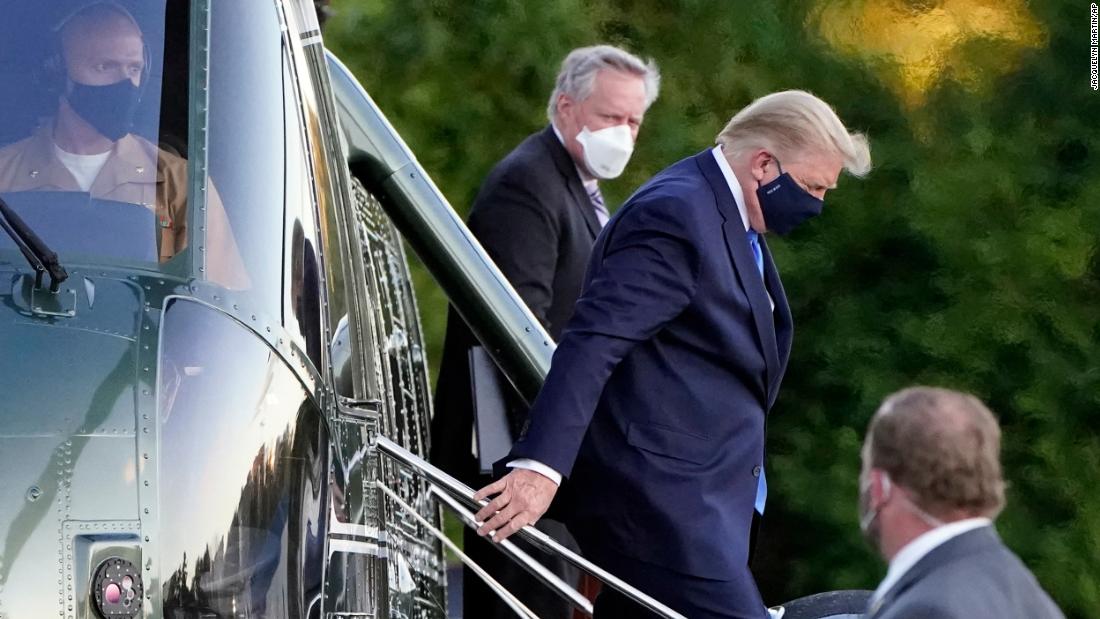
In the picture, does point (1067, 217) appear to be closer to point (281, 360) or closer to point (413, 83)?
point (413, 83)

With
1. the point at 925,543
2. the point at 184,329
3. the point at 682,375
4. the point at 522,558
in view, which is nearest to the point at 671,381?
the point at 682,375

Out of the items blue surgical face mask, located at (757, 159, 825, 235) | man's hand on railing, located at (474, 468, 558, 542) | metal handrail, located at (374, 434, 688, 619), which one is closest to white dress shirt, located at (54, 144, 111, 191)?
metal handrail, located at (374, 434, 688, 619)

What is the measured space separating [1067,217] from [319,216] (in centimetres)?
430

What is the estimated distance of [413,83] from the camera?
8758 millimetres

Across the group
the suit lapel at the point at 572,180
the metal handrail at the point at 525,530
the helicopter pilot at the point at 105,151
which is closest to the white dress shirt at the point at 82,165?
the helicopter pilot at the point at 105,151

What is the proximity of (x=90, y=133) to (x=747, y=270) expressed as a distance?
4.78 ft

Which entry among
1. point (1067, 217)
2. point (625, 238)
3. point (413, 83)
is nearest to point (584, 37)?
point (413, 83)

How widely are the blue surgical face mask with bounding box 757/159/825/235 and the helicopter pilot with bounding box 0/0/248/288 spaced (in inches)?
51.4

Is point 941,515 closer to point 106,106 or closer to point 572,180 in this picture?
point 106,106

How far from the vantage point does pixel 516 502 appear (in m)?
3.93

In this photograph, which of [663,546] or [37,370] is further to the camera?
[663,546]

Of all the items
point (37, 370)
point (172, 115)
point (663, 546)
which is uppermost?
point (172, 115)

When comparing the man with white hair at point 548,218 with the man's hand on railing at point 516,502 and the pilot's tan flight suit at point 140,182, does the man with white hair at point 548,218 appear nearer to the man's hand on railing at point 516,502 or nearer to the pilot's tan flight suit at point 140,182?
the man's hand on railing at point 516,502

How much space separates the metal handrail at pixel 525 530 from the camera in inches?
156
